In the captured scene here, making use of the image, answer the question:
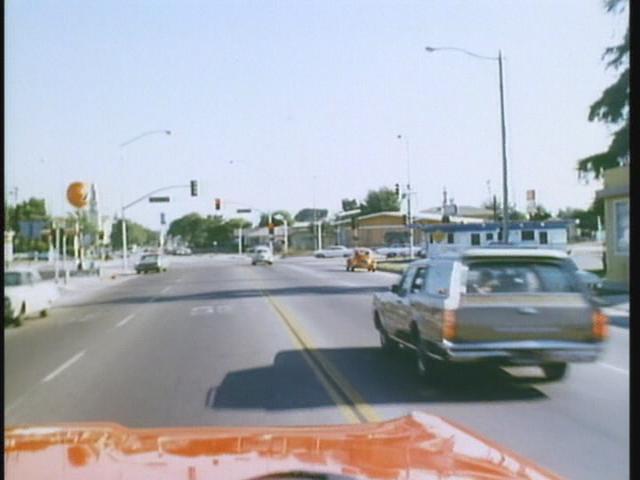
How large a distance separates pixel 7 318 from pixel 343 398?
1.35 metres

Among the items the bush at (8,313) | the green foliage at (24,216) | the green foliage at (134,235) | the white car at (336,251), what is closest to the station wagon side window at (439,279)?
the white car at (336,251)

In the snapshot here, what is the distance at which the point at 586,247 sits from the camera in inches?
124

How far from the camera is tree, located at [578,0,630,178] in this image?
295 cm

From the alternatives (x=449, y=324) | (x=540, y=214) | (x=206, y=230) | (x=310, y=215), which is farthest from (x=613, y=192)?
(x=206, y=230)

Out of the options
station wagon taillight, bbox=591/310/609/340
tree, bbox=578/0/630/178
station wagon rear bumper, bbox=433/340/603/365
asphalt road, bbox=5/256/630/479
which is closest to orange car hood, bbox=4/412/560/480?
asphalt road, bbox=5/256/630/479

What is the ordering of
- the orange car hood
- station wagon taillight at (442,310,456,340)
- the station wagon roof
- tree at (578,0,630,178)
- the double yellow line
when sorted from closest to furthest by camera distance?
the orange car hood
tree at (578,0,630,178)
the station wagon roof
station wagon taillight at (442,310,456,340)
the double yellow line

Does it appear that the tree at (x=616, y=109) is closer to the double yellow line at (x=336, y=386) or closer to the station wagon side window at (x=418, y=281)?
the station wagon side window at (x=418, y=281)

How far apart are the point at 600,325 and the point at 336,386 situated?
3.47 feet

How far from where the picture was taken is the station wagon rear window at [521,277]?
10.2ft

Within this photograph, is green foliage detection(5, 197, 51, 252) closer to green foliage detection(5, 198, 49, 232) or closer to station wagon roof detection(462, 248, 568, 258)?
green foliage detection(5, 198, 49, 232)

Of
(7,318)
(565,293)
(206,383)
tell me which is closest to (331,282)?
(206,383)

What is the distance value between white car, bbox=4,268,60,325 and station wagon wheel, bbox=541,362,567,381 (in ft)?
6.60

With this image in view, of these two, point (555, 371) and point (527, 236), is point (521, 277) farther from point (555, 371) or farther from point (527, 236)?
point (555, 371)

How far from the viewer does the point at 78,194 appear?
315cm
